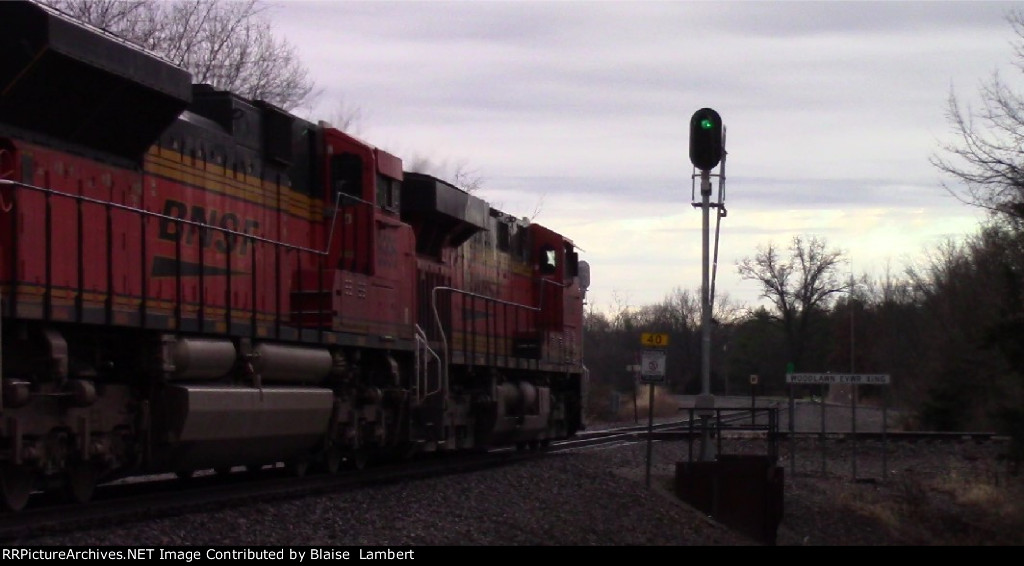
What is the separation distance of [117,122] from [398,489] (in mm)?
4414

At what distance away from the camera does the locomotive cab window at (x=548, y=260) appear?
21203 mm

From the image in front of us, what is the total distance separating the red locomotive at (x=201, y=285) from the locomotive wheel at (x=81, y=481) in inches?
0.7

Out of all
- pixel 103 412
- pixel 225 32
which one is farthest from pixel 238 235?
pixel 225 32

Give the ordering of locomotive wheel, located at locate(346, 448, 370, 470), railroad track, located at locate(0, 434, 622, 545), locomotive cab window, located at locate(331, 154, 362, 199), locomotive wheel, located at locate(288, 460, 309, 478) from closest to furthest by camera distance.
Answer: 1. railroad track, located at locate(0, 434, 622, 545)
2. locomotive wheel, located at locate(288, 460, 309, 478)
3. locomotive cab window, located at locate(331, 154, 362, 199)
4. locomotive wheel, located at locate(346, 448, 370, 470)

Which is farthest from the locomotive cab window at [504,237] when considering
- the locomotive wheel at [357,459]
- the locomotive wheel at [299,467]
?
the locomotive wheel at [299,467]

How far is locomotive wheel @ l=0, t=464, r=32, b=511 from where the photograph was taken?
8852mm

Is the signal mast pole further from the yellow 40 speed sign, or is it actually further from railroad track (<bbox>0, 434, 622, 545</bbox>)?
the yellow 40 speed sign

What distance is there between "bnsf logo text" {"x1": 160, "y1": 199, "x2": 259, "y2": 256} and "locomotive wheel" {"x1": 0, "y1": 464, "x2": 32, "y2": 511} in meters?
2.43

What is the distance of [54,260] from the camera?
8867 mm

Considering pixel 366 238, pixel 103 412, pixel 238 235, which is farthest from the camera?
pixel 366 238

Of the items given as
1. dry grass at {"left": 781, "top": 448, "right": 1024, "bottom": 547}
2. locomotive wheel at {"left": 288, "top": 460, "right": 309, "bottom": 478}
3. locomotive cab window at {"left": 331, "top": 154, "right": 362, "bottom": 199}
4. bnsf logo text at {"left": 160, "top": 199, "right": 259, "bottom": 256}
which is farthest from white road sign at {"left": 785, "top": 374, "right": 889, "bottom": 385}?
bnsf logo text at {"left": 160, "top": 199, "right": 259, "bottom": 256}

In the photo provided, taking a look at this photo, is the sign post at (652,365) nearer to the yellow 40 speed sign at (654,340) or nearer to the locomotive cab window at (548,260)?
the yellow 40 speed sign at (654,340)

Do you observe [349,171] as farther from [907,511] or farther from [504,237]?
[907,511]

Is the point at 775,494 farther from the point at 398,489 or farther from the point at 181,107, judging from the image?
the point at 181,107
